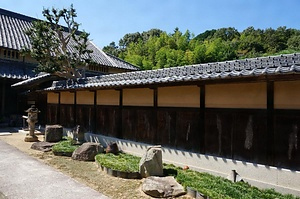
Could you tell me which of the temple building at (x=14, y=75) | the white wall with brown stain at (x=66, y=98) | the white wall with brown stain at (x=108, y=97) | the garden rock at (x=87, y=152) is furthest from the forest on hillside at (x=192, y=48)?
the garden rock at (x=87, y=152)

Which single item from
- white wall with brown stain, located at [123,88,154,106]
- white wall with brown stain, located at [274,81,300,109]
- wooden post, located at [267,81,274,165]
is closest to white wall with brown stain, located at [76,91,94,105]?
white wall with brown stain, located at [123,88,154,106]

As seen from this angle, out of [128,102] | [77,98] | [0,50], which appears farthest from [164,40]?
[128,102]

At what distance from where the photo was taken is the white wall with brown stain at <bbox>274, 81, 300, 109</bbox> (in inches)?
204

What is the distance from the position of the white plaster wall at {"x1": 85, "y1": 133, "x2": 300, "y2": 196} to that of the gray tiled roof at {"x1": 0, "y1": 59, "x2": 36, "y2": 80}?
46.3 ft

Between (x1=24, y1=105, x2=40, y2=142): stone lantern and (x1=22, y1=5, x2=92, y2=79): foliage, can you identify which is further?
(x1=22, y1=5, x2=92, y2=79): foliage

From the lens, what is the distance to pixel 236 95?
622cm

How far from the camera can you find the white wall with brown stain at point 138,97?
8.57m

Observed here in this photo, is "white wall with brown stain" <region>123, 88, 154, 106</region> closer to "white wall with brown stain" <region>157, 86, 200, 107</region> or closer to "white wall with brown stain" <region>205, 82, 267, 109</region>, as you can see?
"white wall with brown stain" <region>157, 86, 200, 107</region>

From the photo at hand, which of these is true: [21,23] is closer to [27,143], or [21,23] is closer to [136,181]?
[27,143]

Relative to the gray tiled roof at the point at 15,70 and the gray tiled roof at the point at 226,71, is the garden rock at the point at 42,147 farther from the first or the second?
the gray tiled roof at the point at 15,70

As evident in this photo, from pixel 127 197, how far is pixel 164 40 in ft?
104

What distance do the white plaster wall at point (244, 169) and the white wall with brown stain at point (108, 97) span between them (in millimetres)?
2447

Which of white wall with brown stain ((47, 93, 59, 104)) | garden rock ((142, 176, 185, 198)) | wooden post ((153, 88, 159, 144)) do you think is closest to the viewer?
garden rock ((142, 176, 185, 198))

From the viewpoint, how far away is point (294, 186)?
5.05 meters
